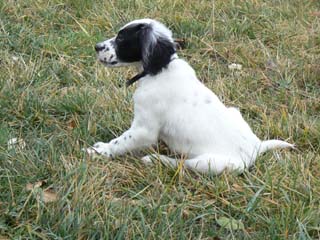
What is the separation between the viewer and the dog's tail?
12.4ft

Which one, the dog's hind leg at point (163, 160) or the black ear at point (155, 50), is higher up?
the black ear at point (155, 50)

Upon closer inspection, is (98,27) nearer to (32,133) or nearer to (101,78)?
(101,78)

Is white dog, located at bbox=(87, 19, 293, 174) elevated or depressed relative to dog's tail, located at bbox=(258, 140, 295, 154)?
elevated

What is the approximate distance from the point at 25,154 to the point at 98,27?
2618mm

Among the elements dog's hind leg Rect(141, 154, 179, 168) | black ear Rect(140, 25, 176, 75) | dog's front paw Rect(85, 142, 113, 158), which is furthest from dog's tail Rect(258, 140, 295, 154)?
dog's front paw Rect(85, 142, 113, 158)

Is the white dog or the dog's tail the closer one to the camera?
the white dog

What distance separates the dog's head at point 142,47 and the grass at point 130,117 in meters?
0.47

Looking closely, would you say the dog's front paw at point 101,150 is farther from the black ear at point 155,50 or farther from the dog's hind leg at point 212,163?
the black ear at point 155,50

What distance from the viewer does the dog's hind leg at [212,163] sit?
137 inches

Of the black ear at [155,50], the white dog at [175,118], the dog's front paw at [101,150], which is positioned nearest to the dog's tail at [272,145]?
the white dog at [175,118]

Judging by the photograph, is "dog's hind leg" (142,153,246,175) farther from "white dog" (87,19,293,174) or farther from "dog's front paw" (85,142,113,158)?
"dog's front paw" (85,142,113,158)

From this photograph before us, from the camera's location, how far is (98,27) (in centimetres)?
586

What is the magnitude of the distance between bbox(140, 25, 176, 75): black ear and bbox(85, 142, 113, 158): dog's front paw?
0.51 meters

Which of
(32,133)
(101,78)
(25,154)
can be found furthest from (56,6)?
(25,154)
